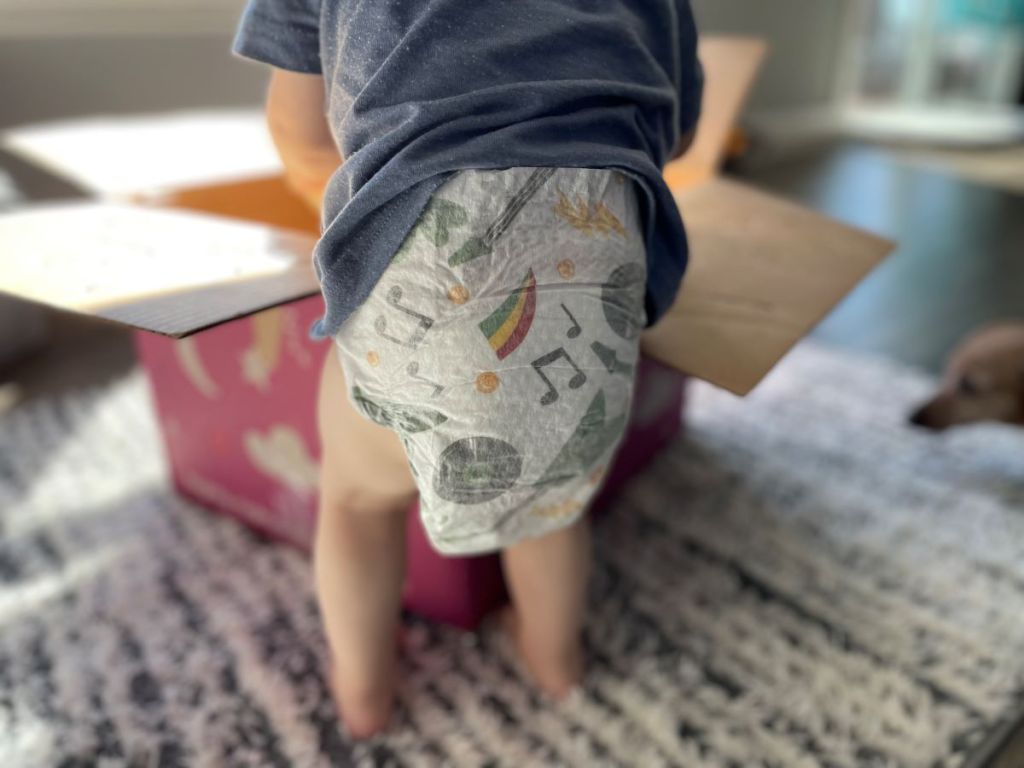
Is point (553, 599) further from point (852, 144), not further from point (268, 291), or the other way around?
point (852, 144)

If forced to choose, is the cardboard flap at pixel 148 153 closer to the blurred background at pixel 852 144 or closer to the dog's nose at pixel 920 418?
the blurred background at pixel 852 144

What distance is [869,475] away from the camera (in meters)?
1.04

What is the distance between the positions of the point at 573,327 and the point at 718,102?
18.3 inches

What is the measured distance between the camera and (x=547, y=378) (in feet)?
1.68

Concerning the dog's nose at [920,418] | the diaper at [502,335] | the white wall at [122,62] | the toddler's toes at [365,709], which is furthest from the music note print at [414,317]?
the white wall at [122,62]

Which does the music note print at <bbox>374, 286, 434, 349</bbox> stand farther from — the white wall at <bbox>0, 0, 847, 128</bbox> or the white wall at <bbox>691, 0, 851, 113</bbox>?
the white wall at <bbox>691, 0, 851, 113</bbox>

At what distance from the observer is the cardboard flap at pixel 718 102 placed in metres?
0.86

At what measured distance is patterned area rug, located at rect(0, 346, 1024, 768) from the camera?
0.69 meters

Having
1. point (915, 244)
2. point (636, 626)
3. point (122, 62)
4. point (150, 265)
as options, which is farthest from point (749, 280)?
point (915, 244)

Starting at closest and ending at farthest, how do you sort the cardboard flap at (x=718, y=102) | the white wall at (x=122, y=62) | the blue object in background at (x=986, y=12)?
the cardboard flap at (x=718, y=102) < the white wall at (x=122, y=62) < the blue object in background at (x=986, y=12)

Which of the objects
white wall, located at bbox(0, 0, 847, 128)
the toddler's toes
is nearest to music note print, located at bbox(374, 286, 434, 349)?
the toddler's toes

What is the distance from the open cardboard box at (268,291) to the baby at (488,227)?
75mm

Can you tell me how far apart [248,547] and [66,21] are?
1.07m

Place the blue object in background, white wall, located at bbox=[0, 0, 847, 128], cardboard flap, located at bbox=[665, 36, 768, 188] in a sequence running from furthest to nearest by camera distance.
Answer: the blue object in background, white wall, located at bbox=[0, 0, 847, 128], cardboard flap, located at bbox=[665, 36, 768, 188]
